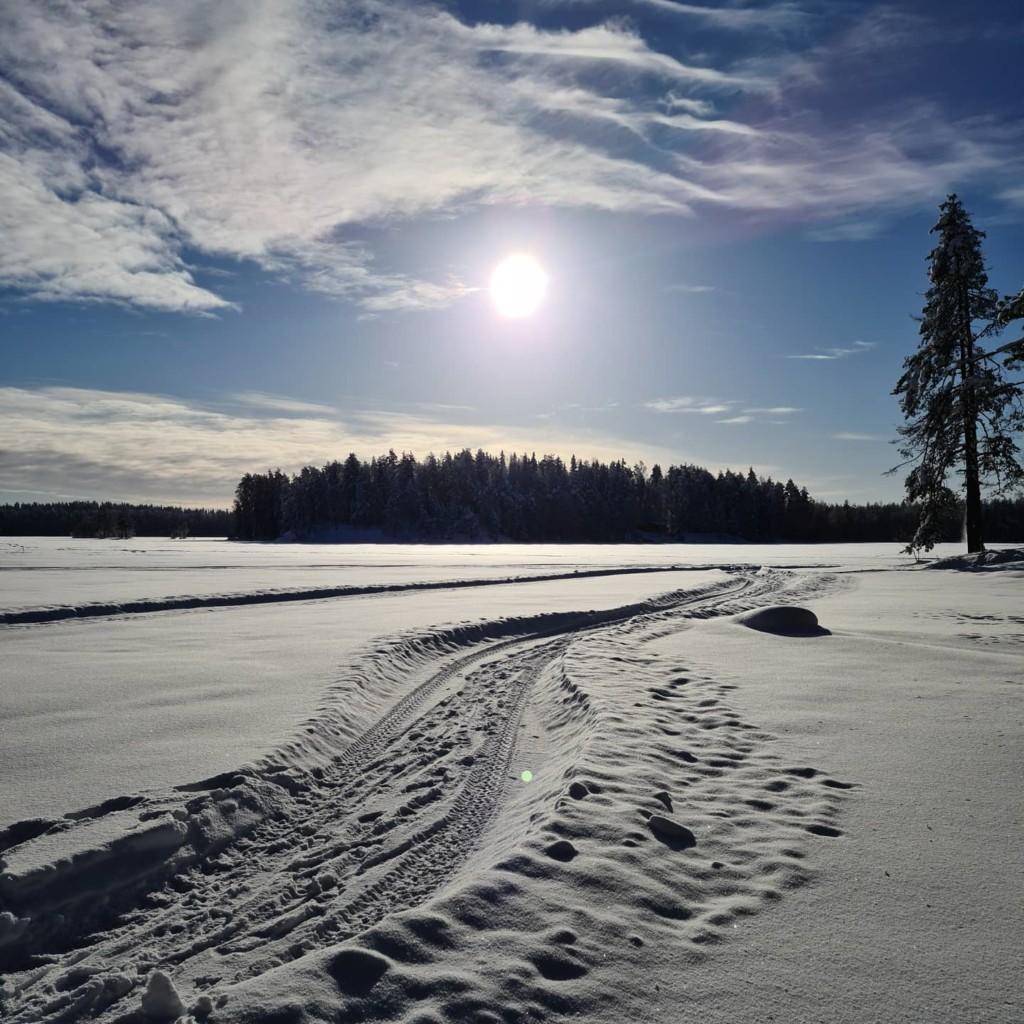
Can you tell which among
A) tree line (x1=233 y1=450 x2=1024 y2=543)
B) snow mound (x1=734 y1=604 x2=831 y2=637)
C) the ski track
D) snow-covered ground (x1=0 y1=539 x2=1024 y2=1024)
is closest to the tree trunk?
snow mound (x1=734 y1=604 x2=831 y2=637)

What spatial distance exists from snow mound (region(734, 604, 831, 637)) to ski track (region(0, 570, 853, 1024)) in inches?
221

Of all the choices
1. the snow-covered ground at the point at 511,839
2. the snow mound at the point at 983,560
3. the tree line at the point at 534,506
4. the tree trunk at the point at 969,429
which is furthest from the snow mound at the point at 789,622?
the tree line at the point at 534,506

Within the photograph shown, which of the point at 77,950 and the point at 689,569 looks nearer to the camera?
the point at 77,950

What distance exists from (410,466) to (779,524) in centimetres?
6106

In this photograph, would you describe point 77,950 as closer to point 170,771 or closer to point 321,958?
point 321,958

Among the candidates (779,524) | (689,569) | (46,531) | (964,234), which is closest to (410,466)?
(779,524)

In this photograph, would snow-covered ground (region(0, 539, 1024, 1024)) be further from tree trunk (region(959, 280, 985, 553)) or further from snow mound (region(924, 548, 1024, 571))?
tree trunk (region(959, 280, 985, 553))

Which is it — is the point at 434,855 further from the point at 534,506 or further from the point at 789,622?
the point at 534,506

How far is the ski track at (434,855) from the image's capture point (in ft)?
9.43

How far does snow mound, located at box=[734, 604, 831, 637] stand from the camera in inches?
456

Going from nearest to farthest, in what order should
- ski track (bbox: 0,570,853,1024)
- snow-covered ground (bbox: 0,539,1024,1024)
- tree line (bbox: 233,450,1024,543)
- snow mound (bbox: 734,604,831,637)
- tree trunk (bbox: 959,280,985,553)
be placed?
1. snow-covered ground (bbox: 0,539,1024,1024)
2. ski track (bbox: 0,570,853,1024)
3. snow mound (bbox: 734,604,831,637)
4. tree trunk (bbox: 959,280,985,553)
5. tree line (bbox: 233,450,1024,543)

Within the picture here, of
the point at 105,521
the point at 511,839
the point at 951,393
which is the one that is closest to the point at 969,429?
the point at 951,393

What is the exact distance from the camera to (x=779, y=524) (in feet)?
353

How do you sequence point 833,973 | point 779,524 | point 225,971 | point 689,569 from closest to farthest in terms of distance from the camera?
point 833,973
point 225,971
point 689,569
point 779,524
